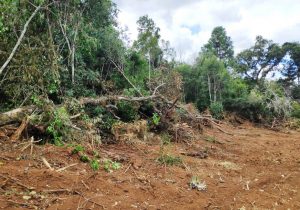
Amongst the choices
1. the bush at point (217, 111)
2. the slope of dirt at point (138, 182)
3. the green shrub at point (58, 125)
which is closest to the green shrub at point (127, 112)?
the slope of dirt at point (138, 182)

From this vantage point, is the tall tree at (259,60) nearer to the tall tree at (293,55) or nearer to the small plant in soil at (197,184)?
the tall tree at (293,55)

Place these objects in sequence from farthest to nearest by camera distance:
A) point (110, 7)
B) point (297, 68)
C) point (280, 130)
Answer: point (297, 68) < point (280, 130) < point (110, 7)

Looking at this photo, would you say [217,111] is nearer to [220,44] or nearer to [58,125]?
[58,125]

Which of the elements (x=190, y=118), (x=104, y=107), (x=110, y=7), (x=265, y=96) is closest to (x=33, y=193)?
(x=104, y=107)

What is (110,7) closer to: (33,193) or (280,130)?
(33,193)

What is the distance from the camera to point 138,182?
5.47 metres

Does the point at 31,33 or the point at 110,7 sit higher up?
the point at 110,7

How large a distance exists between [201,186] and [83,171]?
214 cm

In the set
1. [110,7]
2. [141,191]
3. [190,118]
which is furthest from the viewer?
[110,7]

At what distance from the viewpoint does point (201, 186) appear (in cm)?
568

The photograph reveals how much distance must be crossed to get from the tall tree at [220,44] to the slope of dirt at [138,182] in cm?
3065

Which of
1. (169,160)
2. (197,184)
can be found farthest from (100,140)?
(197,184)

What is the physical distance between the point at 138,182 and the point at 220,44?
34470mm

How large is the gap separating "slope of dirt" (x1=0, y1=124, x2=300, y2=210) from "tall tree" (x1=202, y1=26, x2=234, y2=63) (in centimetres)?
3065
